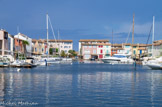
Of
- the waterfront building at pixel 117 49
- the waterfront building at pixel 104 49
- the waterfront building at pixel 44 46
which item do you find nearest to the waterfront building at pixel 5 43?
the waterfront building at pixel 44 46

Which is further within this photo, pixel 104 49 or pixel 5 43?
pixel 104 49

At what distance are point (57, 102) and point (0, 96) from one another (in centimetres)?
508

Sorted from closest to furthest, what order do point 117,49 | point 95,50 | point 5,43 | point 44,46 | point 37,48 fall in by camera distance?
point 5,43 < point 37,48 < point 44,46 < point 95,50 < point 117,49

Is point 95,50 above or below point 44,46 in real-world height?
below

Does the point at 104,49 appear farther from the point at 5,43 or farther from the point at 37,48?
the point at 5,43

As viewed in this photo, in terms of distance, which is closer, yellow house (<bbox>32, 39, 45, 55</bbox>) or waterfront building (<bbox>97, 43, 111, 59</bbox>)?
yellow house (<bbox>32, 39, 45, 55</bbox>)

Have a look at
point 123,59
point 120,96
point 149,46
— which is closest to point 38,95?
point 120,96

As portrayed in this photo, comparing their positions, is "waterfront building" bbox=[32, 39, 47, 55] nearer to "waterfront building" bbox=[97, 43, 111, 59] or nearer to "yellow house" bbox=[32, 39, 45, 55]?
"yellow house" bbox=[32, 39, 45, 55]

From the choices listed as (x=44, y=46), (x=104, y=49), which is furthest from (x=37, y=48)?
(x=104, y=49)

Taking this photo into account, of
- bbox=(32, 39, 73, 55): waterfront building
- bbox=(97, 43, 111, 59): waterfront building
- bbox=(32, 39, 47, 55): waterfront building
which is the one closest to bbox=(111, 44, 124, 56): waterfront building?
bbox=(97, 43, 111, 59): waterfront building

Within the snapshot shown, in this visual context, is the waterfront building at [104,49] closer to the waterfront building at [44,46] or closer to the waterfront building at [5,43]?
the waterfront building at [44,46]

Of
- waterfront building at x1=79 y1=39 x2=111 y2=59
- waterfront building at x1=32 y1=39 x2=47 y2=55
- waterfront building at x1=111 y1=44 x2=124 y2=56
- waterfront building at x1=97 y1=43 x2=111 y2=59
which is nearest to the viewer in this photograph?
waterfront building at x1=32 y1=39 x2=47 y2=55

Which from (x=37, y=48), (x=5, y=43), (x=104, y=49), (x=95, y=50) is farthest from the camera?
(x=95, y=50)

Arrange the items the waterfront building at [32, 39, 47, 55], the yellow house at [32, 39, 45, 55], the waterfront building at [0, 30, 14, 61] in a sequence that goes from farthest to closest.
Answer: the yellow house at [32, 39, 45, 55], the waterfront building at [32, 39, 47, 55], the waterfront building at [0, 30, 14, 61]
